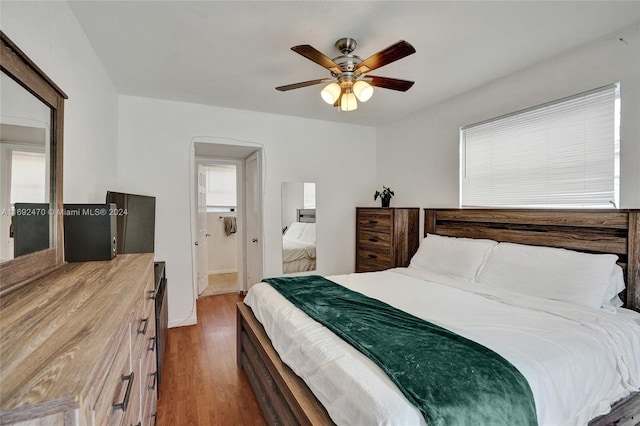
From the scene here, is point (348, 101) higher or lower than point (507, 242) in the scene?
higher

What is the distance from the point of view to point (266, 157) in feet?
13.0

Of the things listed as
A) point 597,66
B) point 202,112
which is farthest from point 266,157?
point 597,66

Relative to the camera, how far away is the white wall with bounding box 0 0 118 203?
136 cm

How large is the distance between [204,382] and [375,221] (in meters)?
2.62

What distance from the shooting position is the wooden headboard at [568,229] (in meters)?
2.04

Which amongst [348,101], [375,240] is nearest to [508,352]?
[348,101]

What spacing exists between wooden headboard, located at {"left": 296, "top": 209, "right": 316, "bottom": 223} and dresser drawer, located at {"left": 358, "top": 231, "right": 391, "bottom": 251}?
729 mm

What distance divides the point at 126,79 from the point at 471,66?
3123 mm

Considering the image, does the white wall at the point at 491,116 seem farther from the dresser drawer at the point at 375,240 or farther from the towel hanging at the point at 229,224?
the towel hanging at the point at 229,224

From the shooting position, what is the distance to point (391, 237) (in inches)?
147

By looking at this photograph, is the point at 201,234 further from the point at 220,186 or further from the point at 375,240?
the point at 375,240

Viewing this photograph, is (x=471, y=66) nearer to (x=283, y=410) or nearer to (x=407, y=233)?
(x=407, y=233)

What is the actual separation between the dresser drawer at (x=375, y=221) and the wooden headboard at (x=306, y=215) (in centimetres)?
68

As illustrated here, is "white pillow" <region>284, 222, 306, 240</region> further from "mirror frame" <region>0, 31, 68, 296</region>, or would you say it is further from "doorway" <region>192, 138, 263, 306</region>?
"mirror frame" <region>0, 31, 68, 296</region>
